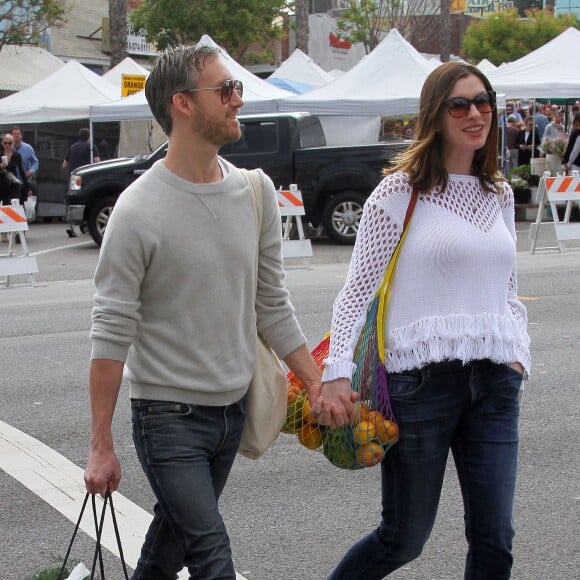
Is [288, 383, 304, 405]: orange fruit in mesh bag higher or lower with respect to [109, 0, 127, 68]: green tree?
lower

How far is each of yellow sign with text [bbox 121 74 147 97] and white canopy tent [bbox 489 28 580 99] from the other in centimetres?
744

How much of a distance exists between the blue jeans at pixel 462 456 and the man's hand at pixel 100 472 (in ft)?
2.77

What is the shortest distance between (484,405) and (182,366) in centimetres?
91

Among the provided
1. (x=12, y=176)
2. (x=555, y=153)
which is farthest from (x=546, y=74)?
(x=12, y=176)

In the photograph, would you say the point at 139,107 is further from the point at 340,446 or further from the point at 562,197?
the point at 340,446

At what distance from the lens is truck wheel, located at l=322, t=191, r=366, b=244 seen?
59.3 ft

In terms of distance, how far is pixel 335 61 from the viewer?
56219mm

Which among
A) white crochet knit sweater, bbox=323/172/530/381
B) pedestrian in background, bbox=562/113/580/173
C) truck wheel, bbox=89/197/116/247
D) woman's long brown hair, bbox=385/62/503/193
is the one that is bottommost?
truck wheel, bbox=89/197/116/247

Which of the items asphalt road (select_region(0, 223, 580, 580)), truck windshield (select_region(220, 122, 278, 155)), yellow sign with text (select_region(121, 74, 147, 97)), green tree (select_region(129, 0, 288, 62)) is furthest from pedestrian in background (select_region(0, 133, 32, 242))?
green tree (select_region(129, 0, 288, 62))

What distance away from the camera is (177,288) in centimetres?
310

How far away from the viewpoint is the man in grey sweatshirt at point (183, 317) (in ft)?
9.98

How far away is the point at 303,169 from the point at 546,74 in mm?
7827

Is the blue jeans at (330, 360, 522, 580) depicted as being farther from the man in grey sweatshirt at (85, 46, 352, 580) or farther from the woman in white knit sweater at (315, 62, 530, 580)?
→ the man in grey sweatshirt at (85, 46, 352, 580)

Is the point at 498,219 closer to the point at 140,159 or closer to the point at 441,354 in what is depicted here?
the point at 441,354
